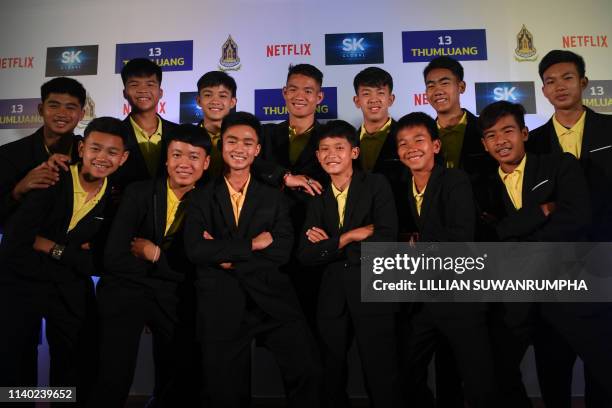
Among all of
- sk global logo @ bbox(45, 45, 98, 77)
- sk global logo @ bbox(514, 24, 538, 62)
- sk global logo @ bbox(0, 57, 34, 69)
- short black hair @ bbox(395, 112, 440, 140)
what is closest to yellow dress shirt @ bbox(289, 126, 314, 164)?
short black hair @ bbox(395, 112, 440, 140)

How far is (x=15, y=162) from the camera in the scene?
309 cm

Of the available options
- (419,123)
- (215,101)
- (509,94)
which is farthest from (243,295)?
(509,94)

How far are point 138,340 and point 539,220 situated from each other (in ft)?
7.56

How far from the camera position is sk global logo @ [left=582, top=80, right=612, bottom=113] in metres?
3.98

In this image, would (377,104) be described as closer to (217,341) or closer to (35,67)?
(217,341)

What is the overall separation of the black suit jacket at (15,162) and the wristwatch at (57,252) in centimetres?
53

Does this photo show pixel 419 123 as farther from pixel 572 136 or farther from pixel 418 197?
pixel 572 136

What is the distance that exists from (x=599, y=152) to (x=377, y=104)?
150cm

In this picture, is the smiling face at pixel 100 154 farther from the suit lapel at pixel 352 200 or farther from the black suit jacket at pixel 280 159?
the suit lapel at pixel 352 200

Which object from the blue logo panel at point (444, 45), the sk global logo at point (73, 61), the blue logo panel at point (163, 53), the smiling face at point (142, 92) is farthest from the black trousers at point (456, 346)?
the sk global logo at point (73, 61)

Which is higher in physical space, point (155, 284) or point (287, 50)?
point (287, 50)

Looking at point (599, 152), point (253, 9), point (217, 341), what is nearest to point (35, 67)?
point (253, 9)

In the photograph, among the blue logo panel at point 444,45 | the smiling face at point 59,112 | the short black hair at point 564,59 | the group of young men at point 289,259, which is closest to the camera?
the group of young men at point 289,259

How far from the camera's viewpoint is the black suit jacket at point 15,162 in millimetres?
2920
